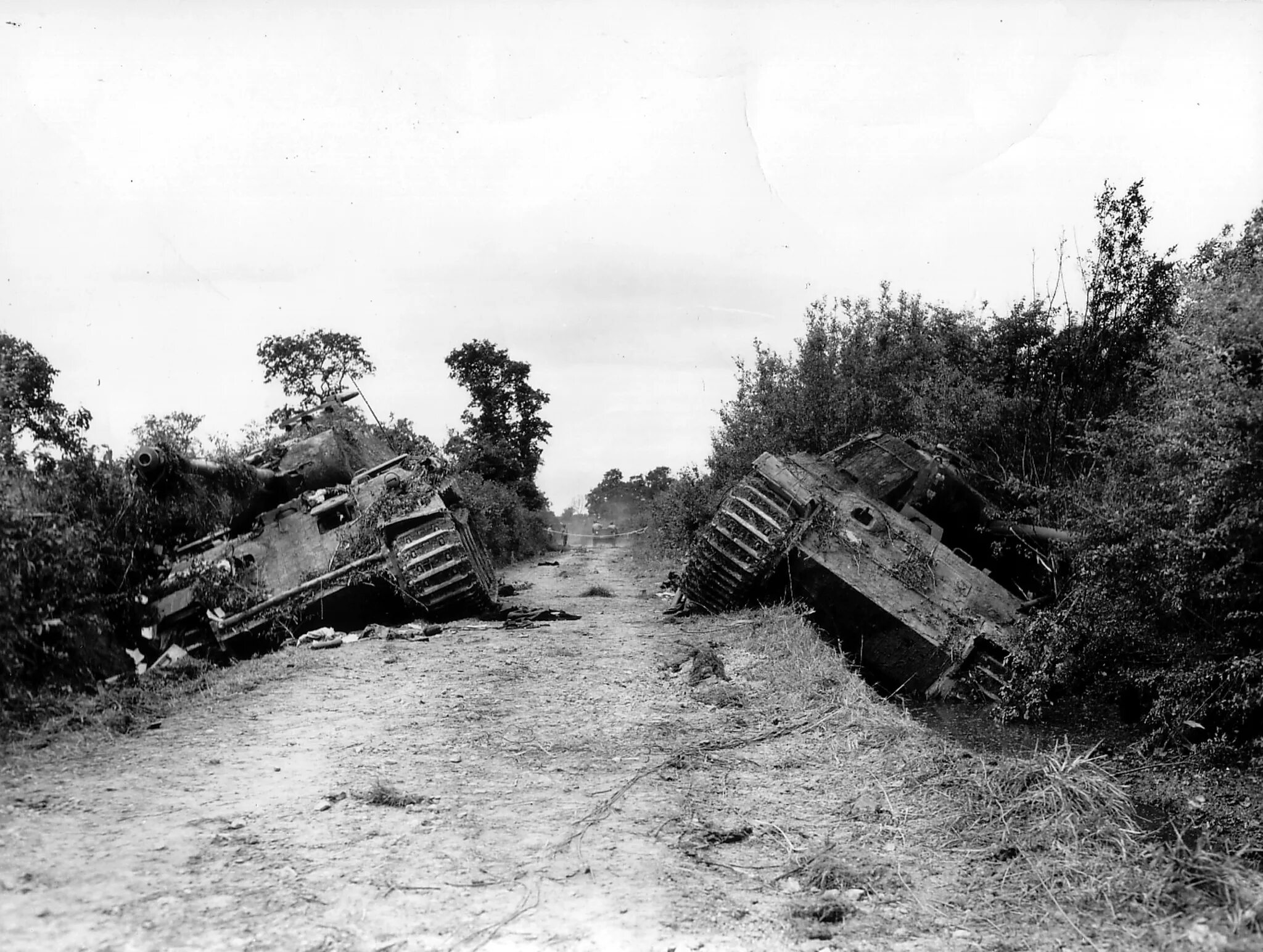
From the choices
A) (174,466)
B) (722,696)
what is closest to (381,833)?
(722,696)

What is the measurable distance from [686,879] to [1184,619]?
15.4ft

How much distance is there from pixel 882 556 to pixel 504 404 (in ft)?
110

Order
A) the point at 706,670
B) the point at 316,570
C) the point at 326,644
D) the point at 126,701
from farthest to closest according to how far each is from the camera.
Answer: the point at 316,570
the point at 326,644
the point at 706,670
the point at 126,701

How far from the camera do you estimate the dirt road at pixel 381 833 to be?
374 cm

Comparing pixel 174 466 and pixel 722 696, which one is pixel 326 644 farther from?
pixel 722 696

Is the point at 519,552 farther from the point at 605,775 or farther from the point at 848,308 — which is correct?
the point at 605,775

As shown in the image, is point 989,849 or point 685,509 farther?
point 685,509

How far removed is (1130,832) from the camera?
183 inches

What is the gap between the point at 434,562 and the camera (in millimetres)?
12211

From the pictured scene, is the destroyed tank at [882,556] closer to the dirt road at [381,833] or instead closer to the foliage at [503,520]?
the dirt road at [381,833]

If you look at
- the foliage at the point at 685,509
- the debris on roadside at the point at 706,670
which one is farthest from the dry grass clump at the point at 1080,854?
the foliage at the point at 685,509

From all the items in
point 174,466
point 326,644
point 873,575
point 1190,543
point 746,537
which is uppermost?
point 174,466

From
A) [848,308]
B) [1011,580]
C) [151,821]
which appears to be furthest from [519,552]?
[151,821]

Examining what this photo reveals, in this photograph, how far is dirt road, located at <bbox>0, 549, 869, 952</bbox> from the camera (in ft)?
12.3
